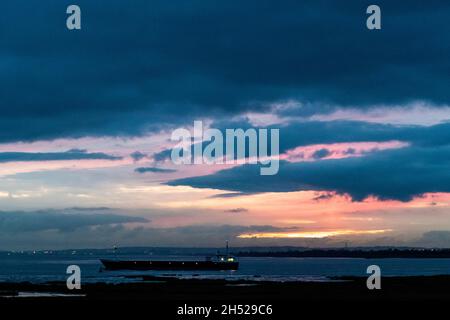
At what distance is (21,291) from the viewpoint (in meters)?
83.9

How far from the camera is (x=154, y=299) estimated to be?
225 feet
